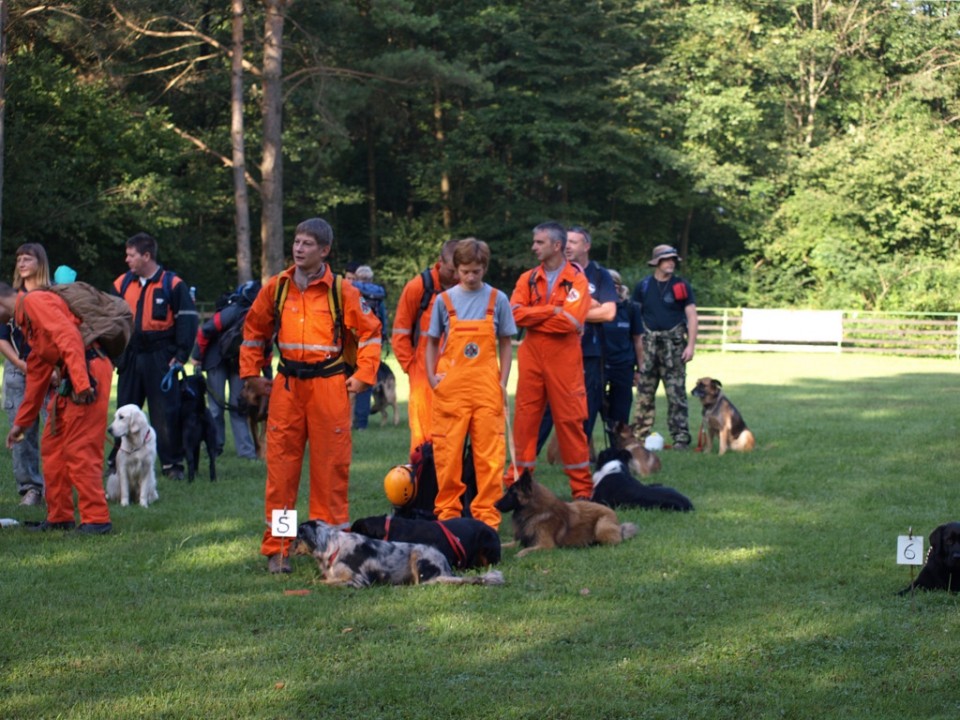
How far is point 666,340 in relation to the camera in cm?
1333

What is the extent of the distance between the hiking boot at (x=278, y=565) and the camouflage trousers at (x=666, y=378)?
6.71 meters

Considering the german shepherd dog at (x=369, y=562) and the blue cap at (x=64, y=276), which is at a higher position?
the blue cap at (x=64, y=276)

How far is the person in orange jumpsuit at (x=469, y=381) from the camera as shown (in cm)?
786

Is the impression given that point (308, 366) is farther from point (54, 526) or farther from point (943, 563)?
point (943, 563)

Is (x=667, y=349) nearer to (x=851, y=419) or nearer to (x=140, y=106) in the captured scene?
(x=851, y=419)

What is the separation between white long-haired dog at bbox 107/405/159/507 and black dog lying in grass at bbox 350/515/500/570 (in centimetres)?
290

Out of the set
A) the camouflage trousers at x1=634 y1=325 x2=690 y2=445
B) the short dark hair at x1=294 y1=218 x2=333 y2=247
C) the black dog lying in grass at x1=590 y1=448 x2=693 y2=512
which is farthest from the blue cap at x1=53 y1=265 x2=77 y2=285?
the camouflage trousers at x1=634 y1=325 x2=690 y2=445

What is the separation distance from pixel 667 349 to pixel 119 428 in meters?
6.28

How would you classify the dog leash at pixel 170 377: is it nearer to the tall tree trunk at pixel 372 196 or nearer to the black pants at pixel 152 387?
the black pants at pixel 152 387

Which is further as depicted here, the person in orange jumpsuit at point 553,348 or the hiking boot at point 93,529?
the person in orange jumpsuit at point 553,348

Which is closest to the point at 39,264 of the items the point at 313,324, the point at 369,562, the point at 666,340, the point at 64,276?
the point at 64,276

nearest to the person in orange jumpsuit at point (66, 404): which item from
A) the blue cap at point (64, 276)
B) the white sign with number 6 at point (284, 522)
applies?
the blue cap at point (64, 276)

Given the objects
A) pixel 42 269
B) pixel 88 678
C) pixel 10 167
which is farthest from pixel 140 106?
pixel 88 678

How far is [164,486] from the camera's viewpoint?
34.7 feet
